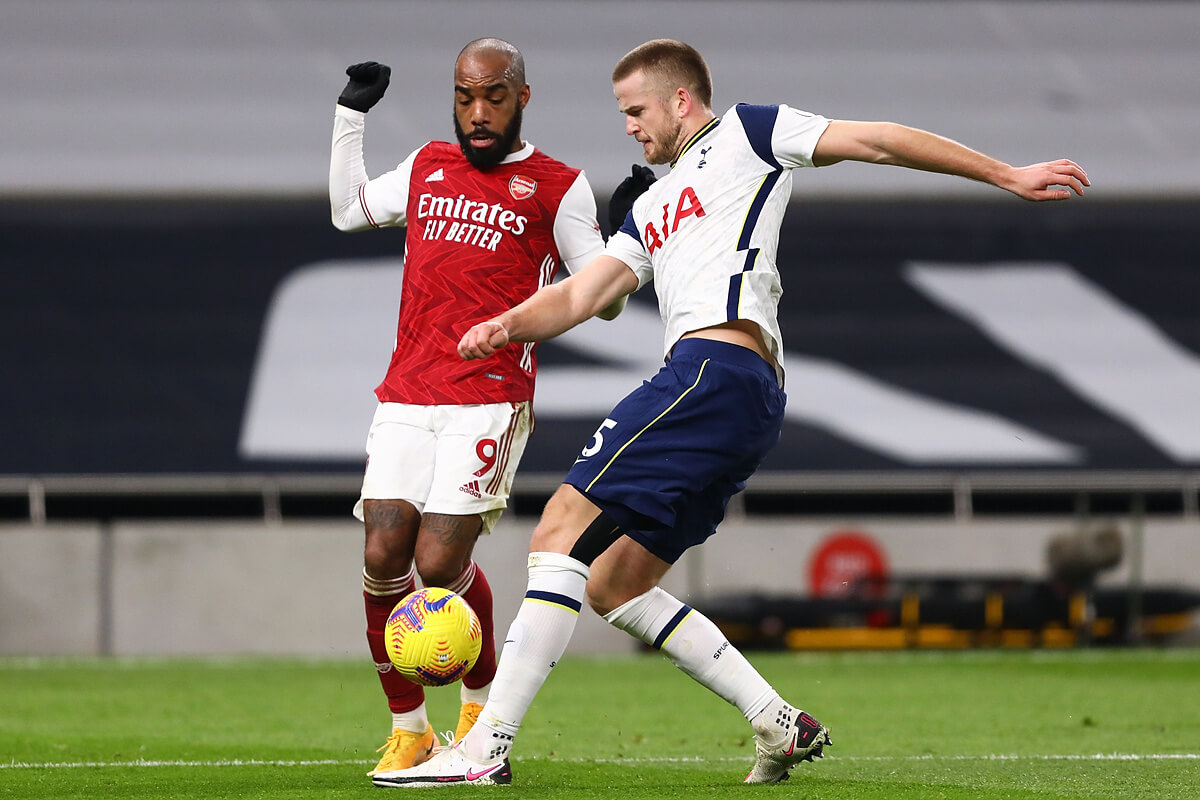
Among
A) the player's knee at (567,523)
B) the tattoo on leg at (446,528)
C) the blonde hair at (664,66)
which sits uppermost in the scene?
the blonde hair at (664,66)

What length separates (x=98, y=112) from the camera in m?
15.2

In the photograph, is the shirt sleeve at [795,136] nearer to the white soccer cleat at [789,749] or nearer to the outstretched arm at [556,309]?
the outstretched arm at [556,309]

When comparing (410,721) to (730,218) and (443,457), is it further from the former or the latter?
(730,218)

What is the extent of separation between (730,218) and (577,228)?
1.03m

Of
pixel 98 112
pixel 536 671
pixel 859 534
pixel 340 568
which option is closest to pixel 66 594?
pixel 340 568

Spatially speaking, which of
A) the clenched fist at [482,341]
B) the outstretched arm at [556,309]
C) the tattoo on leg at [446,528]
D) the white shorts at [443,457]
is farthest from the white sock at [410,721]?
the clenched fist at [482,341]

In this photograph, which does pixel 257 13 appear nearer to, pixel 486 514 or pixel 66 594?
pixel 66 594

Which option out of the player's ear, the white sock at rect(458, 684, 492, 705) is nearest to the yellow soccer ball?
the white sock at rect(458, 684, 492, 705)

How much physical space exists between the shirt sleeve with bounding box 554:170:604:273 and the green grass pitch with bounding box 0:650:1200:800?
179 centimetres

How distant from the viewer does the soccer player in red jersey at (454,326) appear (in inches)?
208

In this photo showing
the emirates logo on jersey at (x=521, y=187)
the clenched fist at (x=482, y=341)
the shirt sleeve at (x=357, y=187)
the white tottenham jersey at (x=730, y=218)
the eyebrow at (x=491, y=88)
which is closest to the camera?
the clenched fist at (x=482, y=341)

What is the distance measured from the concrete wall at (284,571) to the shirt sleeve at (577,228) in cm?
823

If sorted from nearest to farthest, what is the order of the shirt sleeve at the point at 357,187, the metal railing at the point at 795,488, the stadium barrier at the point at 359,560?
the shirt sleeve at the point at 357,187 < the stadium barrier at the point at 359,560 < the metal railing at the point at 795,488

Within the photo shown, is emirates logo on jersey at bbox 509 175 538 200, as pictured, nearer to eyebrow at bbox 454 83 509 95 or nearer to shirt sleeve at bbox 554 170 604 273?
shirt sleeve at bbox 554 170 604 273
